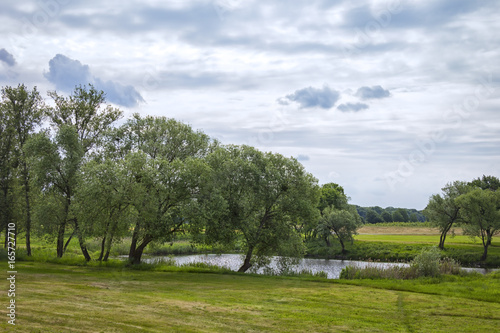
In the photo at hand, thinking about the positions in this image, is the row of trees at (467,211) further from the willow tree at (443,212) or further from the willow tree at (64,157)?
the willow tree at (64,157)

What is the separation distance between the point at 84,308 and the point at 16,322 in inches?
125

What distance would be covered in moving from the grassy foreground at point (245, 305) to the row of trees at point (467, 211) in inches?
1567

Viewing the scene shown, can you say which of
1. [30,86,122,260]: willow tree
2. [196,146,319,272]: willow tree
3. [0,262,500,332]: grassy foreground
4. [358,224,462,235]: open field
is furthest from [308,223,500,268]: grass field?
[30,86,122,260]: willow tree

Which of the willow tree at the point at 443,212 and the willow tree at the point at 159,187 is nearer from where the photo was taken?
the willow tree at the point at 159,187

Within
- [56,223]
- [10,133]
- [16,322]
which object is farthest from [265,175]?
[10,133]

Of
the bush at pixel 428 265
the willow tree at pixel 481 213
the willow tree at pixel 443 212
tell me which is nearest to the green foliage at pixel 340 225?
the willow tree at pixel 443 212

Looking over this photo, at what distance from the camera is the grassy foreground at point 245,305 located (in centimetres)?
1445

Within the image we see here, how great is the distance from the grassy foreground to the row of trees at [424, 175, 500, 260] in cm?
3979

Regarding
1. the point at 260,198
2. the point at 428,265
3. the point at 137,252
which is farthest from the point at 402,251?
the point at 137,252

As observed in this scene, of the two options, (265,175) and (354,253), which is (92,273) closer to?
(265,175)

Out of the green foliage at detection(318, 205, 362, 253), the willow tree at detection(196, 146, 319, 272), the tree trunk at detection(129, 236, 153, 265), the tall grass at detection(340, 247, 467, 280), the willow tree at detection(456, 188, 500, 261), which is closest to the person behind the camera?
the tall grass at detection(340, 247, 467, 280)

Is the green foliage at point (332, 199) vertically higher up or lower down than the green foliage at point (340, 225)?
higher up

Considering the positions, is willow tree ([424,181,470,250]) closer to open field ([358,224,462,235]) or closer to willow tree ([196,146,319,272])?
open field ([358,224,462,235])

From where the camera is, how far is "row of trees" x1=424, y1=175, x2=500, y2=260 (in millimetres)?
62656
